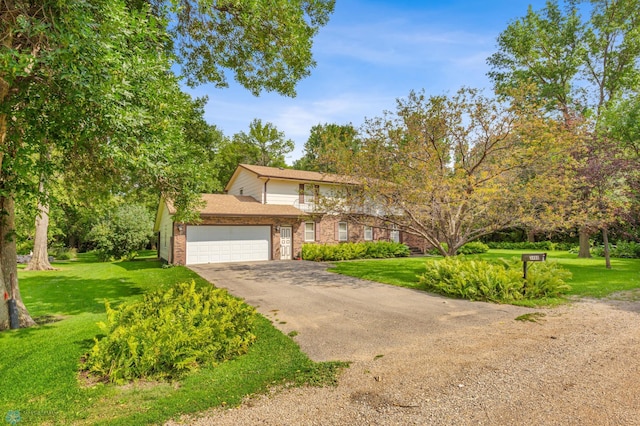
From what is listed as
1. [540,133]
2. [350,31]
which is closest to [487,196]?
[540,133]

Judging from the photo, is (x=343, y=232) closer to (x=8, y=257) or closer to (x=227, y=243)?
(x=227, y=243)

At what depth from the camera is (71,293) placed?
390 inches

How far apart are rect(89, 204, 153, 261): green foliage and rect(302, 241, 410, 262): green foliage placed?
11.1 meters

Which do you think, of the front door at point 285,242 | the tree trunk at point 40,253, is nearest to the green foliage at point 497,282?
the front door at point 285,242

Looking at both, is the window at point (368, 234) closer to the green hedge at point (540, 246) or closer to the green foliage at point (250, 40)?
the green hedge at point (540, 246)

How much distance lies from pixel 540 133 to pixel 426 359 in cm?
906

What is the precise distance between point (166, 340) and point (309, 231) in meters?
17.0

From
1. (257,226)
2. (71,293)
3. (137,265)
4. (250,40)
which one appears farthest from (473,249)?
(71,293)

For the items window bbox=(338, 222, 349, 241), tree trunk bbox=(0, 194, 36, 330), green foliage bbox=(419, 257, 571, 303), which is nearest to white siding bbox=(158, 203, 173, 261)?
window bbox=(338, 222, 349, 241)

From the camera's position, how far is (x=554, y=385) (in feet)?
12.2

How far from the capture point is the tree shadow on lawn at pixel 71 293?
8.05 metres

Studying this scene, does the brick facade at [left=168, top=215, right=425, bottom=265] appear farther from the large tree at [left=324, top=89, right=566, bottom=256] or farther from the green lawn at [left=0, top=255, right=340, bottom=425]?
the green lawn at [left=0, top=255, right=340, bottom=425]

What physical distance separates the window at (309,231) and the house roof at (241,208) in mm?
1105

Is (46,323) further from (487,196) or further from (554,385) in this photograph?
(487,196)
